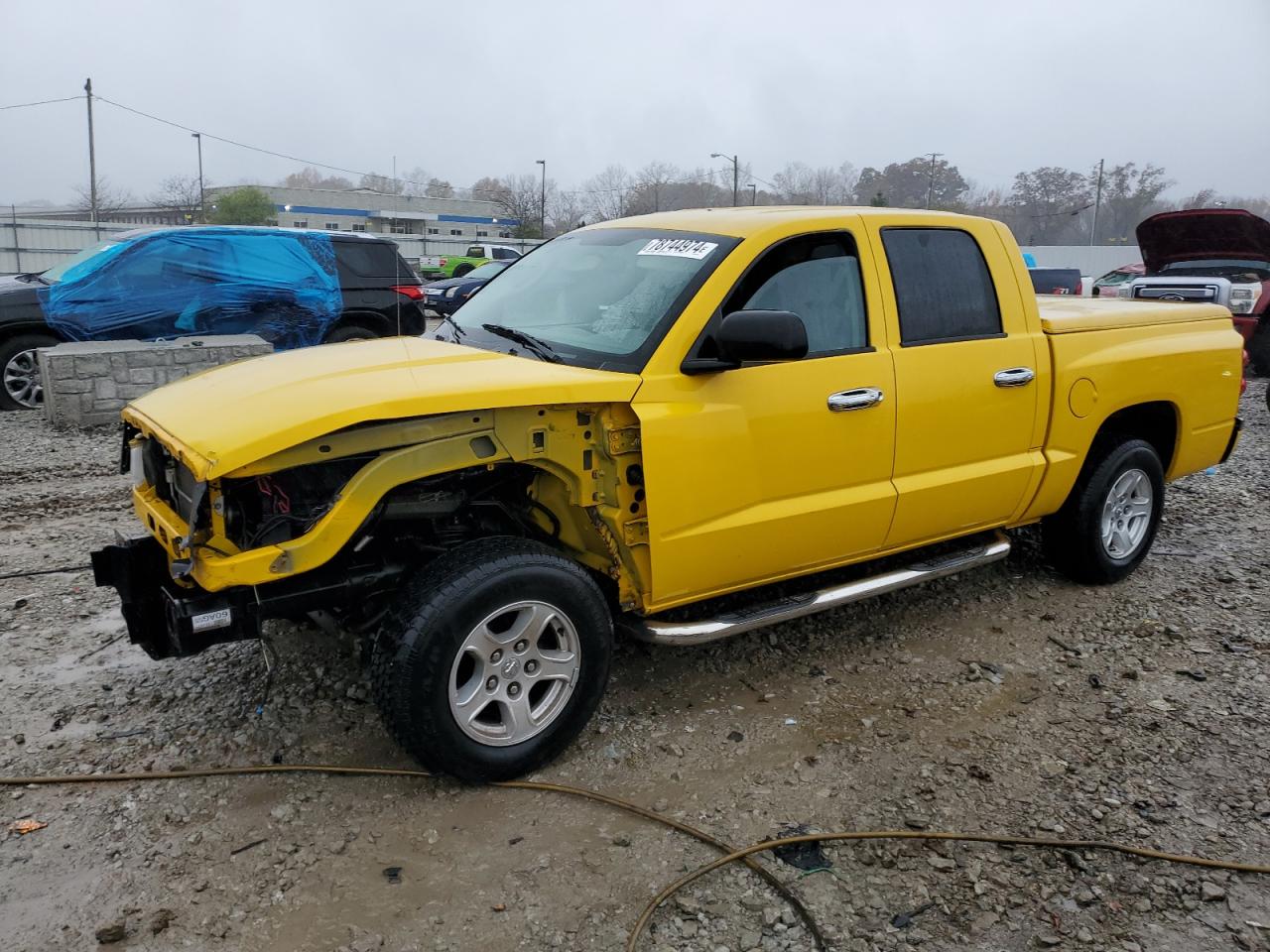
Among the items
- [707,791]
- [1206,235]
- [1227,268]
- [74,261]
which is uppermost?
[1206,235]

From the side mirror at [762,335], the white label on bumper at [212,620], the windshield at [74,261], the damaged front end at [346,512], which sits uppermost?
the windshield at [74,261]

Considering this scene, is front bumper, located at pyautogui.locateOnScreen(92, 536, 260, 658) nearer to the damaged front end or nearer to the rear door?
the damaged front end

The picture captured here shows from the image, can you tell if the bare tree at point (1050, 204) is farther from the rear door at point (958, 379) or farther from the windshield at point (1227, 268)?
the rear door at point (958, 379)

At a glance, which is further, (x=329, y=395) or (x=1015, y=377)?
(x=1015, y=377)

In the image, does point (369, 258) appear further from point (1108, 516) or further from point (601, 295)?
point (1108, 516)

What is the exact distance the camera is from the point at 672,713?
3945 millimetres

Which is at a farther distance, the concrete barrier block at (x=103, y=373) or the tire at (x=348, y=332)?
the tire at (x=348, y=332)

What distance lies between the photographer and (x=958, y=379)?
13.9ft

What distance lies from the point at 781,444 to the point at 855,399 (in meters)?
0.42

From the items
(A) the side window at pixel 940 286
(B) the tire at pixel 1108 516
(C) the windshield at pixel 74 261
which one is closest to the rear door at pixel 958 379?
(A) the side window at pixel 940 286

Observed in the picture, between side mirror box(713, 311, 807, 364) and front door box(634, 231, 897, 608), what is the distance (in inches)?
7.9

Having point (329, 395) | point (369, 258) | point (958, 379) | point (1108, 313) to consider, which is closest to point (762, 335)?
point (958, 379)

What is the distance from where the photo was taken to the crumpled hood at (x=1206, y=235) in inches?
454

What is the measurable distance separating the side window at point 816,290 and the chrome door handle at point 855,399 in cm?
18
